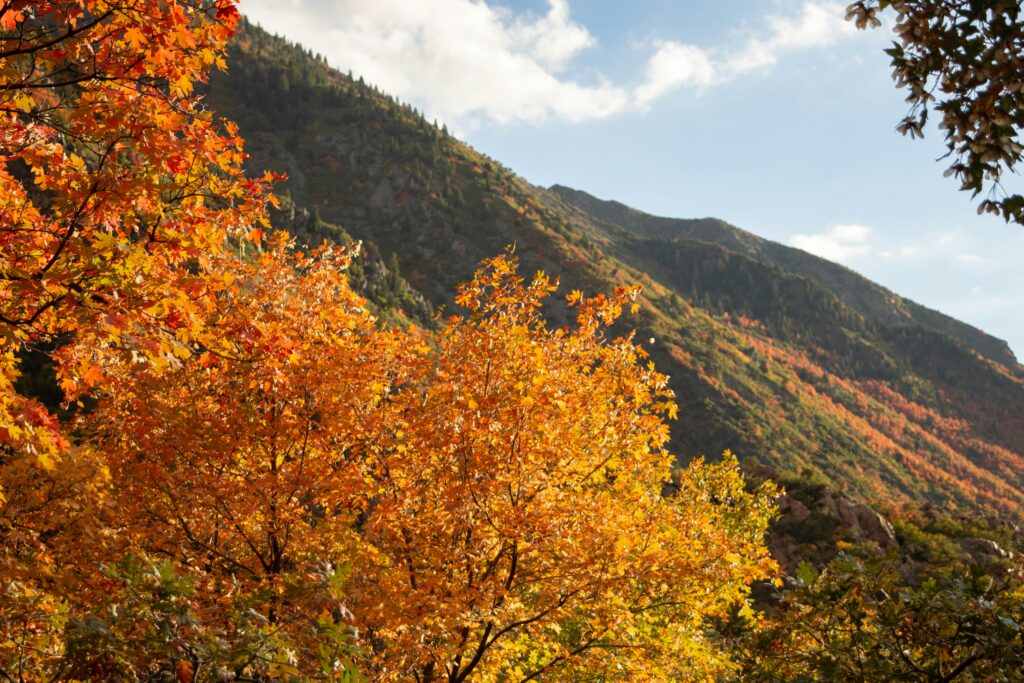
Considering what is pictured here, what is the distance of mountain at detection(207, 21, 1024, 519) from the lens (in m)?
76.4

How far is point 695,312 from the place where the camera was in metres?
111

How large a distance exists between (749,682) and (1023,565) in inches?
88.2

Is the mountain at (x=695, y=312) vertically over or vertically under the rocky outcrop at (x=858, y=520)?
over

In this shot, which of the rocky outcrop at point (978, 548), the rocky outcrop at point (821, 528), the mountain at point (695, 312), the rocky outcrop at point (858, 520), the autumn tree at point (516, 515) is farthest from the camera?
the mountain at point (695, 312)

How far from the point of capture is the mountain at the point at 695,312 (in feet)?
251

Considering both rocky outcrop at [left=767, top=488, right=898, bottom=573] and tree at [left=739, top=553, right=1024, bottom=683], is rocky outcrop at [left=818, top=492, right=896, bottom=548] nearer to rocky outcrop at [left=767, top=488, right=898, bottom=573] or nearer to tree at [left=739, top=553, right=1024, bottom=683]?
rocky outcrop at [left=767, top=488, right=898, bottom=573]

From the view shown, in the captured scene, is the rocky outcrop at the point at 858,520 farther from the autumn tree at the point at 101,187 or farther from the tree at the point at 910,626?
the autumn tree at the point at 101,187

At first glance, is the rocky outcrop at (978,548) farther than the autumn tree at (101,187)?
Yes

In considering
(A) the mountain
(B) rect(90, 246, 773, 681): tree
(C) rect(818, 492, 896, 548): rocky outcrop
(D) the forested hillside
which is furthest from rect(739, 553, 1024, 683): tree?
(A) the mountain

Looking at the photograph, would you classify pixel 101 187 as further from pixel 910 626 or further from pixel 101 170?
pixel 910 626

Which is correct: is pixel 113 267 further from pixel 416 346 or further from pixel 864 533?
pixel 864 533

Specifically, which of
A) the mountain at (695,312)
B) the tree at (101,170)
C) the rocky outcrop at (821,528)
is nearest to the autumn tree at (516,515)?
the tree at (101,170)

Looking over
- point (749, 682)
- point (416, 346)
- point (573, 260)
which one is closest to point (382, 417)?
point (416, 346)

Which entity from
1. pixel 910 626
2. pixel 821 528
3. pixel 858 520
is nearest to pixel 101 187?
pixel 910 626
